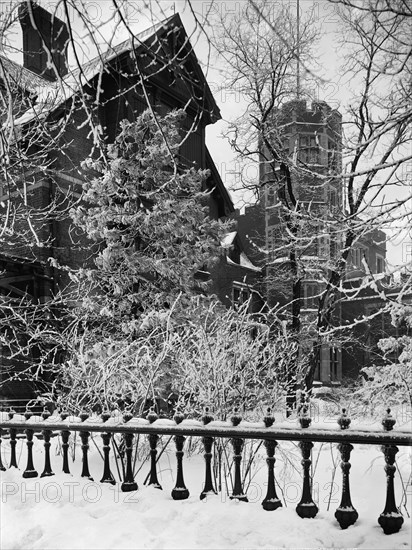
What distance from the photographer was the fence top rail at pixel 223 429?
3.44 m

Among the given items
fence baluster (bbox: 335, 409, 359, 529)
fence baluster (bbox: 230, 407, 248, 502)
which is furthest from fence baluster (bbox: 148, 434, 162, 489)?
fence baluster (bbox: 335, 409, 359, 529)

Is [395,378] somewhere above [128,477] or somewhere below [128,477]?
above

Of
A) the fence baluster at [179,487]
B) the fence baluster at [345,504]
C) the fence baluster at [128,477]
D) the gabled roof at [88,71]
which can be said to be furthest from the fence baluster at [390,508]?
the gabled roof at [88,71]

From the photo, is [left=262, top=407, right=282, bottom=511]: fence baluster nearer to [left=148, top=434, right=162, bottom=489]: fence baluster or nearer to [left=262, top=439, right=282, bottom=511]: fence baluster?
[left=262, top=439, right=282, bottom=511]: fence baluster

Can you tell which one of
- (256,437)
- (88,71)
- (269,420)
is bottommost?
(256,437)

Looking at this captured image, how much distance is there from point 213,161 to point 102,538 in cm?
1998

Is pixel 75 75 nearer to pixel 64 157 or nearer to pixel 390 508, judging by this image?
pixel 390 508

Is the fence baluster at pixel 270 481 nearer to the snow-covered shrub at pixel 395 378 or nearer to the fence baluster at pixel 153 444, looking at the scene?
the fence baluster at pixel 153 444

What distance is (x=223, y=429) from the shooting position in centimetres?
400

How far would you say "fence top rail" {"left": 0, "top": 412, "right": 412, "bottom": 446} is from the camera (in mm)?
3441

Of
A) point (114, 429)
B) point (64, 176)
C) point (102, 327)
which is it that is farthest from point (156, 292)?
point (114, 429)

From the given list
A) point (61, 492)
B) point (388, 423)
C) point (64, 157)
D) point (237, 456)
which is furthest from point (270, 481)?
point (64, 157)

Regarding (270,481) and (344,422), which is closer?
(344,422)

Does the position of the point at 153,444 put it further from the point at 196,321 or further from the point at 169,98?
the point at 169,98
